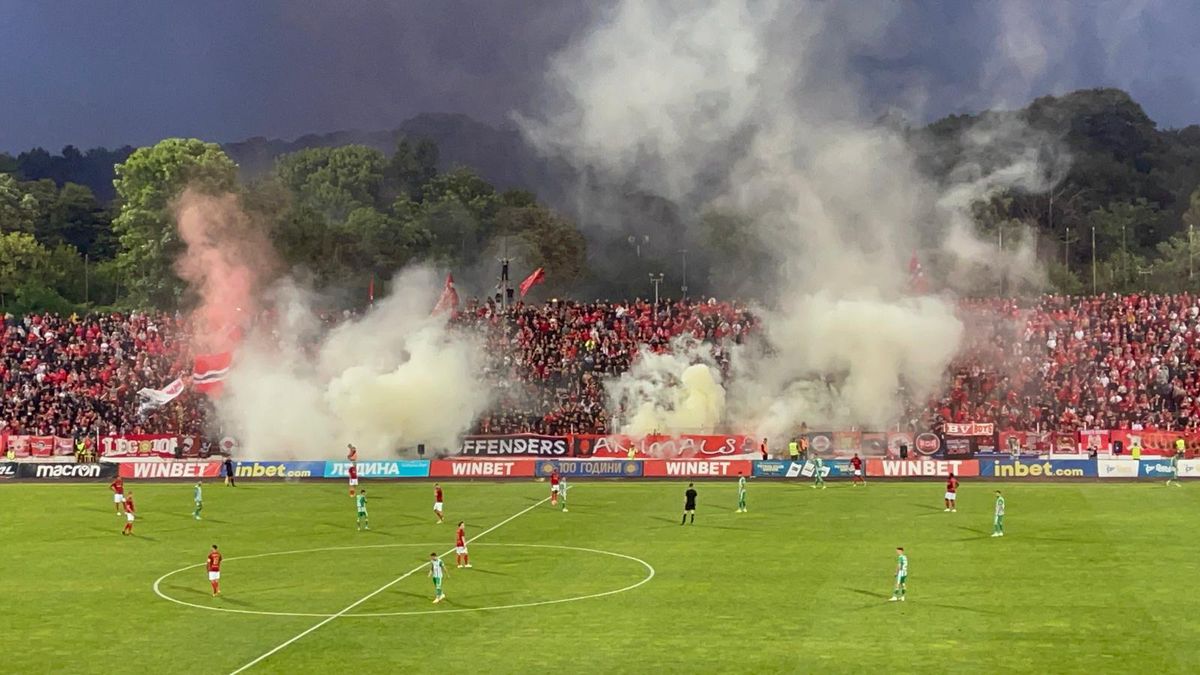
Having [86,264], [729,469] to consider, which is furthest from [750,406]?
[86,264]

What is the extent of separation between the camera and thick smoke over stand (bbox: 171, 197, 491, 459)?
→ 257 ft

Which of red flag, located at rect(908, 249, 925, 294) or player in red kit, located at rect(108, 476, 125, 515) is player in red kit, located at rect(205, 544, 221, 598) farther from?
red flag, located at rect(908, 249, 925, 294)

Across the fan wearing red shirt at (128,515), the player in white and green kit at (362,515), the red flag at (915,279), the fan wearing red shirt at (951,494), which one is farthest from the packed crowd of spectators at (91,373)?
the fan wearing red shirt at (951,494)

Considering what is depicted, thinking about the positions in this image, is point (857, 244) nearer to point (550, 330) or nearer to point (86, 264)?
point (550, 330)

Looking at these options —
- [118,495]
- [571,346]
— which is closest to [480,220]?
[571,346]

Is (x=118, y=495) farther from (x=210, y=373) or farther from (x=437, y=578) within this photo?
(x=437, y=578)

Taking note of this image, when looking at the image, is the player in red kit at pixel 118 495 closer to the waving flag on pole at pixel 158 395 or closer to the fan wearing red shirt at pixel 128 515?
the fan wearing red shirt at pixel 128 515

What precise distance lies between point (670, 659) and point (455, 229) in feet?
348

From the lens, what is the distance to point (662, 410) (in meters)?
79.8

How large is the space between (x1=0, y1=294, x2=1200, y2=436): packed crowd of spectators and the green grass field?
14659 millimetres

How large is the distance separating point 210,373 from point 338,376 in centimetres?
746

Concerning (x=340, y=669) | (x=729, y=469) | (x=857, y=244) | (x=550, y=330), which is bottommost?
(x=340, y=669)

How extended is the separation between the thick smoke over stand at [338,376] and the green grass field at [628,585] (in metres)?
14.5

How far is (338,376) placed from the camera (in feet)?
273
